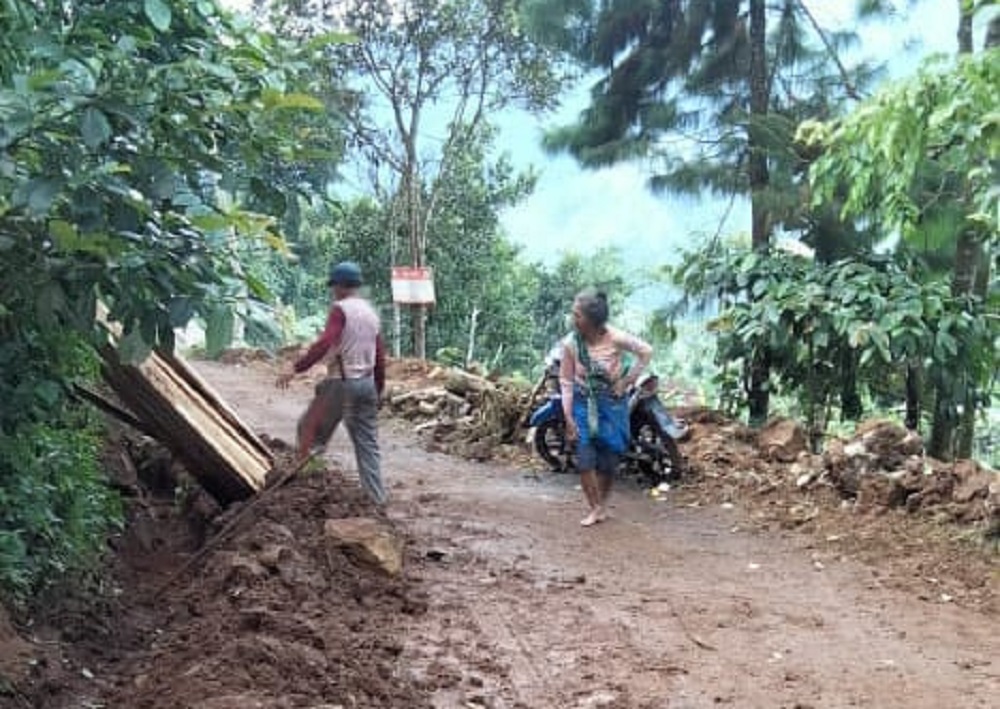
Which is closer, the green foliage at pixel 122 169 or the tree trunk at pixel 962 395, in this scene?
the green foliage at pixel 122 169

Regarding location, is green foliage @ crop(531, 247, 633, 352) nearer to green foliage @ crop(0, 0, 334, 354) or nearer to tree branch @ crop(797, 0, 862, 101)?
tree branch @ crop(797, 0, 862, 101)

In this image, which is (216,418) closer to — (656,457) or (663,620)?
(663,620)

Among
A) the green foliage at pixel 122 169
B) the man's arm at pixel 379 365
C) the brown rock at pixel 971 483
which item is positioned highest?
the green foliage at pixel 122 169

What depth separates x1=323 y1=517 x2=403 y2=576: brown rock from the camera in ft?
18.3

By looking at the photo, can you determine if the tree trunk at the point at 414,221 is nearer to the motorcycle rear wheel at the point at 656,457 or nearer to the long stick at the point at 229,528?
the motorcycle rear wheel at the point at 656,457

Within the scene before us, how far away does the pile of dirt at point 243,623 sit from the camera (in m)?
4.11

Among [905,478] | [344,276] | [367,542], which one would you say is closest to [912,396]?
[905,478]

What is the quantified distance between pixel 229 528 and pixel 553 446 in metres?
3.63

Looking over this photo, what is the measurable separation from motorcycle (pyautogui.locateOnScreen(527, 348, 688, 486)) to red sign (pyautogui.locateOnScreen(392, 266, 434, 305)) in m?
4.89

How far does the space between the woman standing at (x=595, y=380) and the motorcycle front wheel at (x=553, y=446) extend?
1.85 m

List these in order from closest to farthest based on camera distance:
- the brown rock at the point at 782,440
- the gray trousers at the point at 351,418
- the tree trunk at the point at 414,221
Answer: the gray trousers at the point at 351,418, the brown rock at the point at 782,440, the tree trunk at the point at 414,221

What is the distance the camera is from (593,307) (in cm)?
684

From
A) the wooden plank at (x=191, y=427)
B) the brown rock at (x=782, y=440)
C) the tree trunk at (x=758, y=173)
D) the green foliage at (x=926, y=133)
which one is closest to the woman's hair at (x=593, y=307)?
→ the green foliage at (x=926, y=133)

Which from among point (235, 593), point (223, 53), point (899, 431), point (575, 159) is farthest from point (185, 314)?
point (575, 159)
